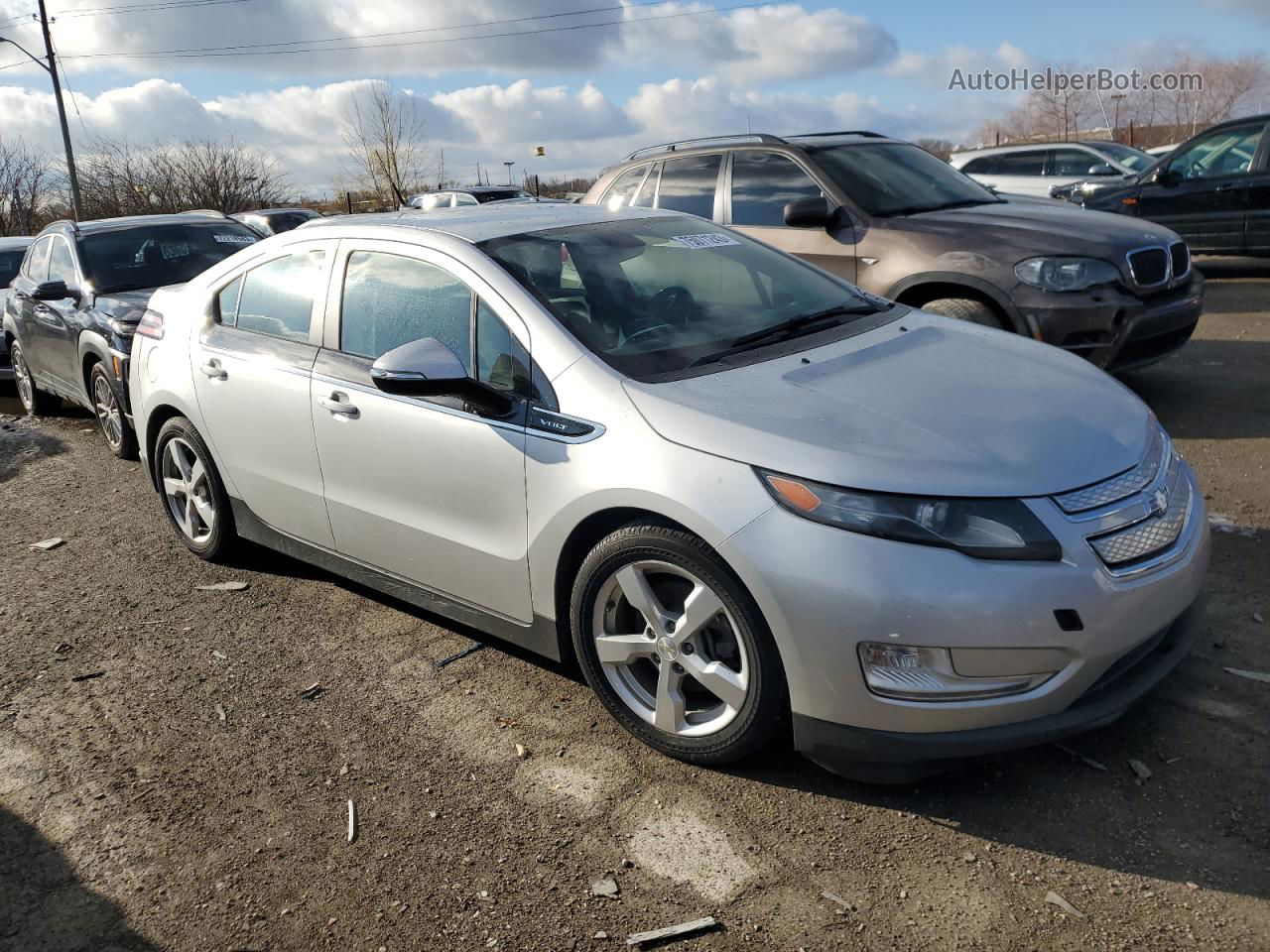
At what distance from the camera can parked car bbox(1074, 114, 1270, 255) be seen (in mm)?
11555

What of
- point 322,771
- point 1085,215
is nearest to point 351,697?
point 322,771

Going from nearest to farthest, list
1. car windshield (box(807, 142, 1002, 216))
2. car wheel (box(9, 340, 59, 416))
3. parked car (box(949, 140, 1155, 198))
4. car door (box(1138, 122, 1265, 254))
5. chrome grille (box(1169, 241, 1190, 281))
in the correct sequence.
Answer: chrome grille (box(1169, 241, 1190, 281)) → car windshield (box(807, 142, 1002, 216)) → car wheel (box(9, 340, 59, 416)) → car door (box(1138, 122, 1265, 254)) → parked car (box(949, 140, 1155, 198))

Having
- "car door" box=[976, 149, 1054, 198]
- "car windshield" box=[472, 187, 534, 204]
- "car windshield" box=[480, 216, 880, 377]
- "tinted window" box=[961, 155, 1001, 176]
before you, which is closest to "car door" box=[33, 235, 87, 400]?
"car windshield" box=[480, 216, 880, 377]

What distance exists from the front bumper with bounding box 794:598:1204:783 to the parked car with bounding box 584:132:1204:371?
12.0ft

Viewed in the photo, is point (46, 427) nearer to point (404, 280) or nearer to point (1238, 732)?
point (404, 280)

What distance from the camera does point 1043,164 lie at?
48.3 feet

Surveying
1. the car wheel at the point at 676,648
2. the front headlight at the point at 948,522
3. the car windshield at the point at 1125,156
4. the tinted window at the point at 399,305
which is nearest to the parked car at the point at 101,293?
the tinted window at the point at 399,305

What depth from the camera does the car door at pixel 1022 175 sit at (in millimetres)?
14586

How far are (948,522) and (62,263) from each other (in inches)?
318

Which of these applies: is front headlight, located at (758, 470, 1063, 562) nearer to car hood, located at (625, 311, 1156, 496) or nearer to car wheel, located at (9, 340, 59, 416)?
car hood, located at (625, 311, 1156, 496)

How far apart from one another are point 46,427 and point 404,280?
22.2ft

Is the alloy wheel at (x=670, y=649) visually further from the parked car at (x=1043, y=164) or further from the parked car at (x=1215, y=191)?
the parked car at (x=1043, y=164)

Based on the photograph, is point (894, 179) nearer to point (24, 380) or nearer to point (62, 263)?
point (62, 263)

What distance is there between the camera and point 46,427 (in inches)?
362
